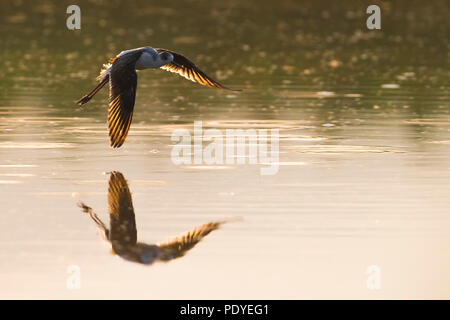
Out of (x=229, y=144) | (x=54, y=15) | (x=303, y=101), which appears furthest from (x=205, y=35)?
(x=229, y=144)

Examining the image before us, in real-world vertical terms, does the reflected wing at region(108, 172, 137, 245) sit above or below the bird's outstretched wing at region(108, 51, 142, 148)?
below

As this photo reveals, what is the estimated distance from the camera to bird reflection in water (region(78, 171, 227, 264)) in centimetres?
893

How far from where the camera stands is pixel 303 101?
18438mm

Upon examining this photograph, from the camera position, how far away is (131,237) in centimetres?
940

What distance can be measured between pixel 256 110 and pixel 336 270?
8984mm

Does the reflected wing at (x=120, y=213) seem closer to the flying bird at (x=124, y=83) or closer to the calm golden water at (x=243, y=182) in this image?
the calm golden water at (x=243, y=182)

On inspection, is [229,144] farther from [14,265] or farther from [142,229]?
[14,265]
